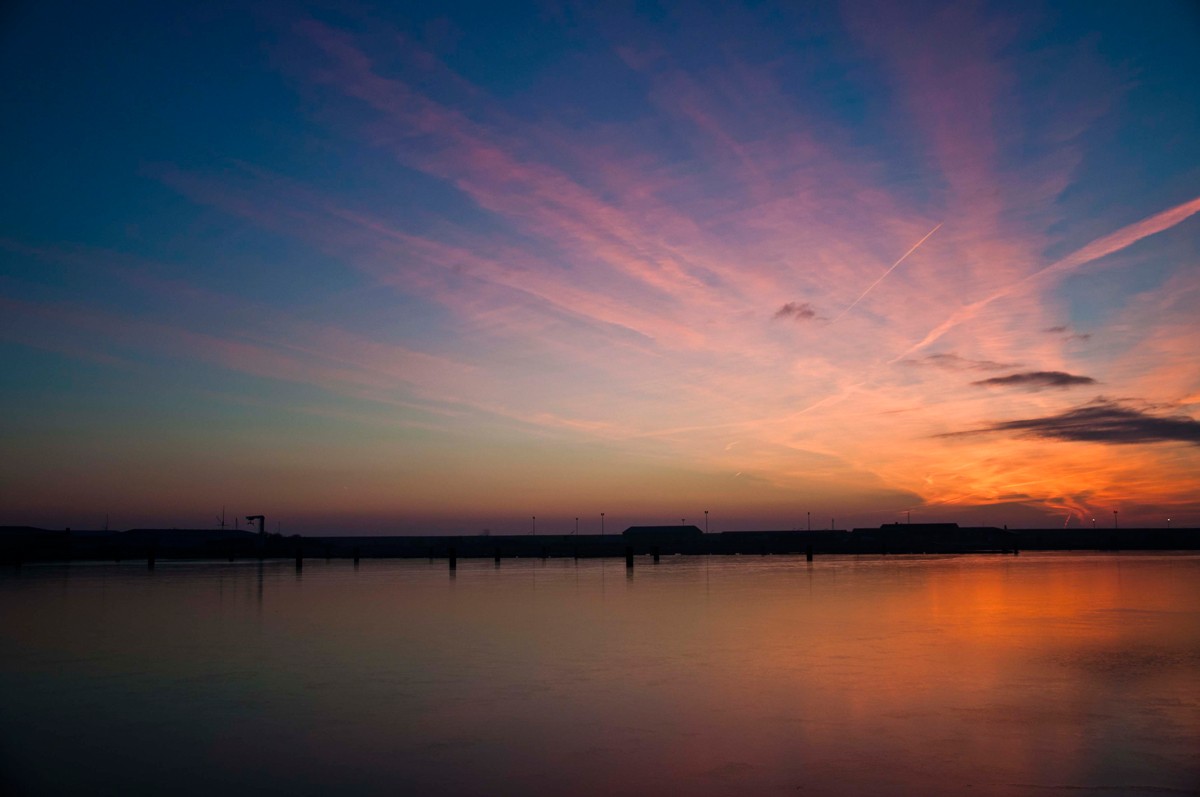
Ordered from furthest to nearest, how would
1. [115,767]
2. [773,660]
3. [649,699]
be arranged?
[773,660], [649,699], [115,767]

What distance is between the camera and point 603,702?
14117 millimetres

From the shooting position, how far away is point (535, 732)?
481 inches

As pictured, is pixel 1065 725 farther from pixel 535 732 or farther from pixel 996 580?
pixel 996 580

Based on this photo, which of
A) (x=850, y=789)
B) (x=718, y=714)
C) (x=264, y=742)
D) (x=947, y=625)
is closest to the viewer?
(x=850, y=789)

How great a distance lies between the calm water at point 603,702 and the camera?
1019 centimetres

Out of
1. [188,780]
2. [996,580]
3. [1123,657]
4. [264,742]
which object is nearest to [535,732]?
[264,742]

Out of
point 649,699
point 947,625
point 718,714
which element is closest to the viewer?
point 718,714

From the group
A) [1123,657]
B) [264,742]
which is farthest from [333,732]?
[1123,657]

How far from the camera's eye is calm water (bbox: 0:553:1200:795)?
33.4ft

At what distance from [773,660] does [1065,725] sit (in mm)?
6474

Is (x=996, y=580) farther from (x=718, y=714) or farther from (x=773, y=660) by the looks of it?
(x=718, y=714)

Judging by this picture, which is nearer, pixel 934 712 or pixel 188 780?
pixel 188 780

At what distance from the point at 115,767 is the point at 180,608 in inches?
851

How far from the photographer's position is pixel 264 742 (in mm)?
11812
